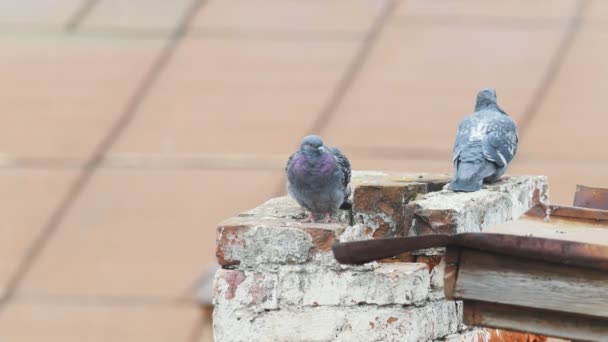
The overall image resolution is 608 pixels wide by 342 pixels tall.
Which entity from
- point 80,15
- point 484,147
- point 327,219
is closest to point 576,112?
point 484,147

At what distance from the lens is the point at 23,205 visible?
22.4ft

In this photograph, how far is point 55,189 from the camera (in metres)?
6.91

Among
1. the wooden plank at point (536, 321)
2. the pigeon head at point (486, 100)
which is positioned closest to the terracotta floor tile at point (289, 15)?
the pigeon head at point (486, 100)

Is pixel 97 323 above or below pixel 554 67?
below

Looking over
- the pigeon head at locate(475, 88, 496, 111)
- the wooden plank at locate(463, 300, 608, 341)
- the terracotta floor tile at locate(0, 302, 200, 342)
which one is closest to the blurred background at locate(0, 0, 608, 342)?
the terracotta floor tile at locate(0, 302, 200, 342)

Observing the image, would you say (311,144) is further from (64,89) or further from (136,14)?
(136,14)

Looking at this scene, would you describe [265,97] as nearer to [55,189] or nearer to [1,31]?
[55,189]

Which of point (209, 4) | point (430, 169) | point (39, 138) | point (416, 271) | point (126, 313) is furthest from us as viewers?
point (209, 4)

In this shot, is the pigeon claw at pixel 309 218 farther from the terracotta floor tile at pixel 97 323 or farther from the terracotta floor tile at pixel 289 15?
the terracotta floor tile at pixel 289 15

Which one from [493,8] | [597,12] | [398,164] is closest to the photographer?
[398,164]

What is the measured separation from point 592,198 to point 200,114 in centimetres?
429

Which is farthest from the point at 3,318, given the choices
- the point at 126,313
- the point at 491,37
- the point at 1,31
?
the point at 491,37

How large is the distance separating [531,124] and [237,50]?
1.88 metres

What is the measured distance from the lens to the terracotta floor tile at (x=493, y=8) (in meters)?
8.05
